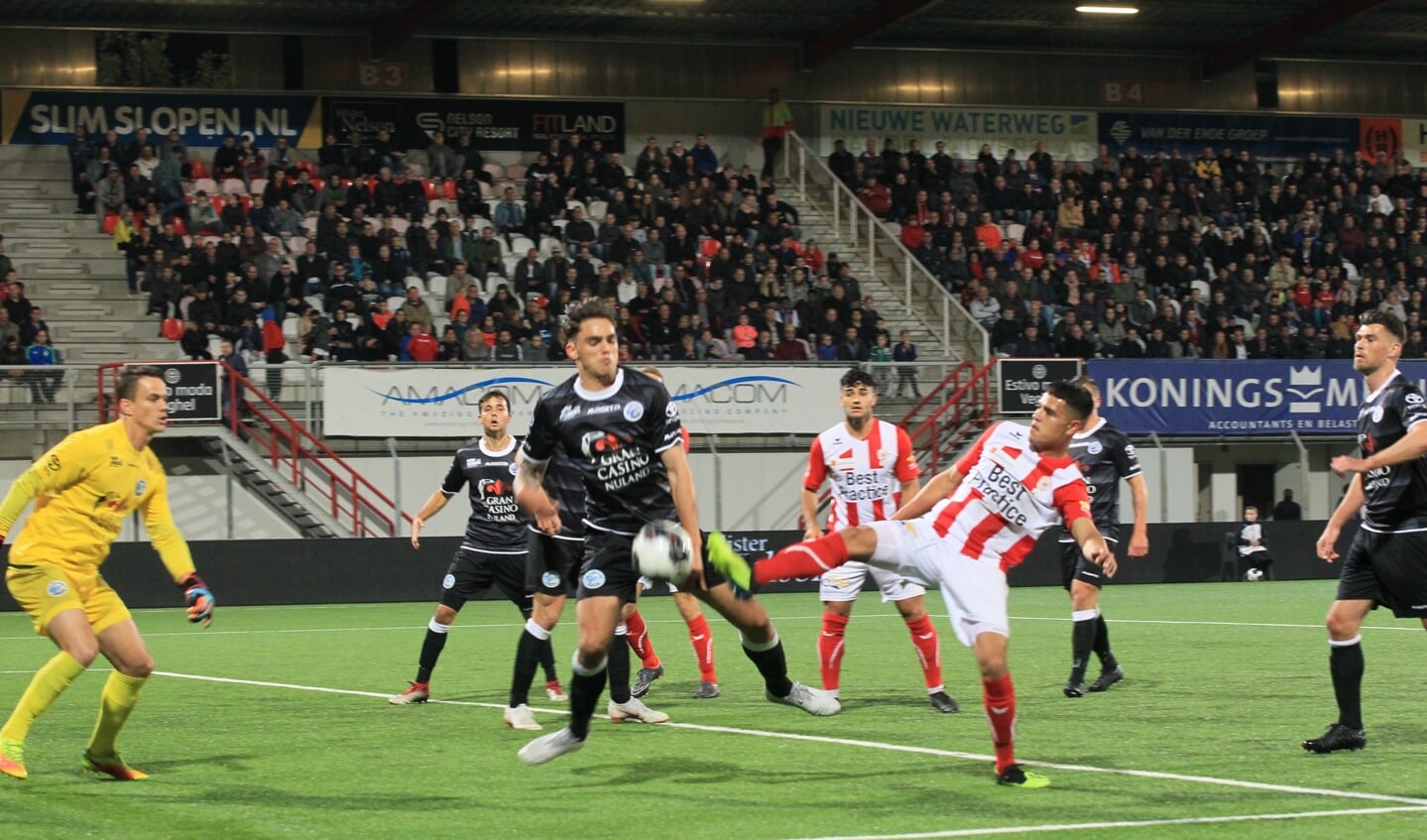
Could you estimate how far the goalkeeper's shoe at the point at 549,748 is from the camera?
8.14m

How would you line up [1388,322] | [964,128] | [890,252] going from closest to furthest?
[1388,322] → [890,252] → [964,128]

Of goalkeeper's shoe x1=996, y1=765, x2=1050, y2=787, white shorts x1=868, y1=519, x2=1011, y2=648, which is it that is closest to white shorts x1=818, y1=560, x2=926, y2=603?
white shorts x1=868, y1=519, x2=1011, y2=648

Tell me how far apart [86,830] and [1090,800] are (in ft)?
13.7

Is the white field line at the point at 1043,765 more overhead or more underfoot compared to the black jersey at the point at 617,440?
more underfoot

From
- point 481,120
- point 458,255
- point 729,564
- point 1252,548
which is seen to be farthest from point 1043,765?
point 481,120

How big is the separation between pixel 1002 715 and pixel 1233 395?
79.4 feet

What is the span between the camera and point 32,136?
34.1 metres

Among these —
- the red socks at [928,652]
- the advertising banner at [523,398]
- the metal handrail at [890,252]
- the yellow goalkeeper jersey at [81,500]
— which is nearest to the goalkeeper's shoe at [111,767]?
the yellow goalkeeper jersey at [81,500]

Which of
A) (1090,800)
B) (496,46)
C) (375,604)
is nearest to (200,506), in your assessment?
(375,604)

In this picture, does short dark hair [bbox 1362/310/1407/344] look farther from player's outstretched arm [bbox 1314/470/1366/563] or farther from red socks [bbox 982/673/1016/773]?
red socks [bbox 982/673/1016/773]

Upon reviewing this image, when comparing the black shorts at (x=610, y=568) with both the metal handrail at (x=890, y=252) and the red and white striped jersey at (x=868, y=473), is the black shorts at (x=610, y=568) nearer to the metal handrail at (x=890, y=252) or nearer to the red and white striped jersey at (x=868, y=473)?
the red and white striped jersey at (x=868, y=473)

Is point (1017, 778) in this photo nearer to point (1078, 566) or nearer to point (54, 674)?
point (1078, 566)

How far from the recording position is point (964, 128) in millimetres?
40656

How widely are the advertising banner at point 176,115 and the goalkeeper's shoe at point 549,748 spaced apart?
1133 inches
